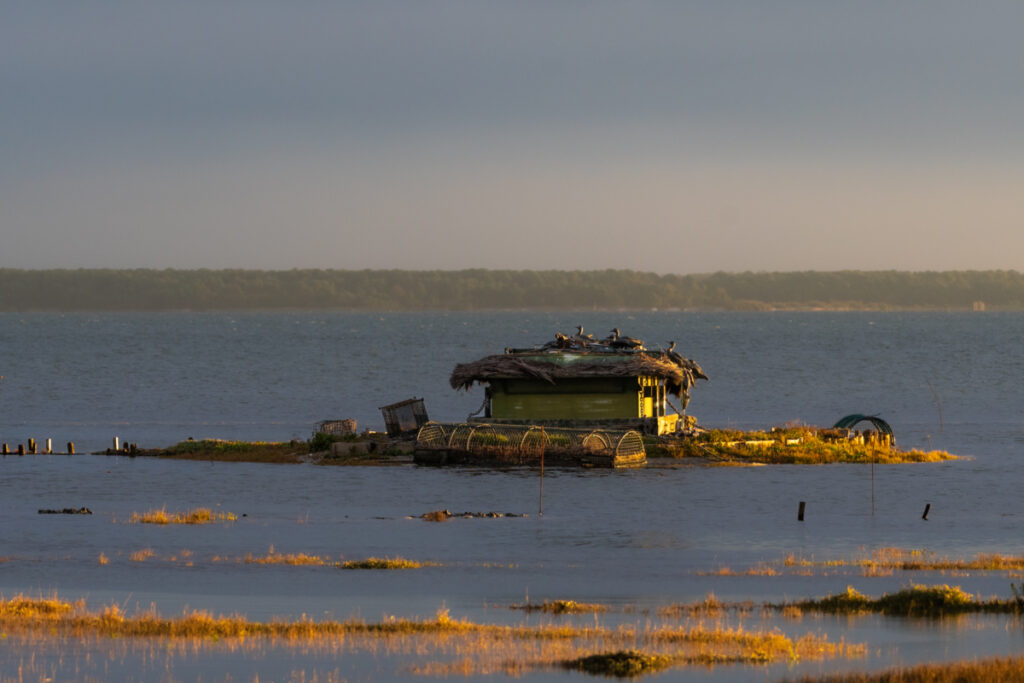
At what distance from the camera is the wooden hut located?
55.9 metres

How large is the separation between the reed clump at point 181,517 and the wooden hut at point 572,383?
17.2 metres

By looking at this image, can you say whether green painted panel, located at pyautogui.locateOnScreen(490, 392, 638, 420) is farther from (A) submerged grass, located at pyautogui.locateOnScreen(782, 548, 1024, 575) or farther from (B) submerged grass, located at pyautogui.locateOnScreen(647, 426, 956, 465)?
(A) submerged grass, located at pyautogui.locateOnScreen(782, 548, 1024, 575)

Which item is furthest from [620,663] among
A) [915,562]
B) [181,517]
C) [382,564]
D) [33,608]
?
[181,517]

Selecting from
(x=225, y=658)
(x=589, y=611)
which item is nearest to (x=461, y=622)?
(x=589, y=611)

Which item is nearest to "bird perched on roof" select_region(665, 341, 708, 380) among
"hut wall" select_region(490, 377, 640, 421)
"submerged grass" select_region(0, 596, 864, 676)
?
"hut wall" select_region(490, 377, 640, 421)

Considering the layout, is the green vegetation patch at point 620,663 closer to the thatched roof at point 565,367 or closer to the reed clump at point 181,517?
the reed clump at point 181,517

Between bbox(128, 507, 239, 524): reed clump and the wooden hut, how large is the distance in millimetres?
17229

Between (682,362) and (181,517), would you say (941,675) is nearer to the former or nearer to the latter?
(181,517)

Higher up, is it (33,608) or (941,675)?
(941,675)

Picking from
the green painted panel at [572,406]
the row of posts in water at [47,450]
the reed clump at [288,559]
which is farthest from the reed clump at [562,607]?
the row of posts in water at [47,450]

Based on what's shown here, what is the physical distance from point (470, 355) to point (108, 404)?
9541 centimetres

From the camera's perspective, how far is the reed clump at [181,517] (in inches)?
1551

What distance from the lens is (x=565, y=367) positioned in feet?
184

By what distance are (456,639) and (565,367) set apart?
3323cm
